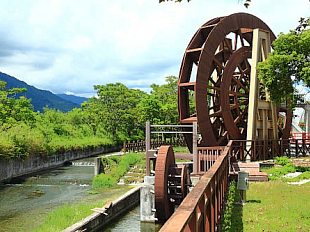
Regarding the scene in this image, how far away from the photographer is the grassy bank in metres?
5.66

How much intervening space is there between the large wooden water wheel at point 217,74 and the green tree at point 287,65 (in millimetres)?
2201

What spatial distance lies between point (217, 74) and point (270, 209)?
11.7 m

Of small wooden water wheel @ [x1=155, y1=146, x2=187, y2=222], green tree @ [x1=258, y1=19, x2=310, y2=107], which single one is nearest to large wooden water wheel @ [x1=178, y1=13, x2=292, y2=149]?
green tree @ [x1=258, y1=19, x2=310, y2=107]

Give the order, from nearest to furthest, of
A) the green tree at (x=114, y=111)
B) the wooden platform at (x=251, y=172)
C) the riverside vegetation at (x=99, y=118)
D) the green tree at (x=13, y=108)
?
the wooden platform at (x=251, y=172) → the green tree at (x=13, y=108) → the riverside vegetation at (x=99, y=118) → the green tree at (x=114, y=111)

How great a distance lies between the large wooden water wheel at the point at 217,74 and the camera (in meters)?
14.7

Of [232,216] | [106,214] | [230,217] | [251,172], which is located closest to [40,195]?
[106,214]

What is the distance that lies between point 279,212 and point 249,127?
9.52 metres

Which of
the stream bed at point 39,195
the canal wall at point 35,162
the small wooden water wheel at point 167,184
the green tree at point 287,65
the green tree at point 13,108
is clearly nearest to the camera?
the small wooden water wheel at point 167,184

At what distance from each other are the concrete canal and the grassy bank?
4203mm

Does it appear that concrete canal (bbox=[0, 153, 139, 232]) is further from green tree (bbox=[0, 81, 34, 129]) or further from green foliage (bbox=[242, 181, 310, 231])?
green tree (bbox=[0, 81, 34, 129])

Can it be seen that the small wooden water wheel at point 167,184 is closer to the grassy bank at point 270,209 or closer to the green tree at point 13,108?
the grassy bank at point 270,209

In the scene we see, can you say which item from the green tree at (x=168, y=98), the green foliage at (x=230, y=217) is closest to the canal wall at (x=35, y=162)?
the green tree at (x=168, y=98)

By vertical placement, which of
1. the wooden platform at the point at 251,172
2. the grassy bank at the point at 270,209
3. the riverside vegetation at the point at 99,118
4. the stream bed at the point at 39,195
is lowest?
the stream bed at the point at 39,195

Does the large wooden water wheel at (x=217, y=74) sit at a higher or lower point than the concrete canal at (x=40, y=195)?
higher
